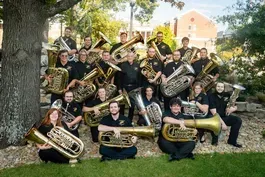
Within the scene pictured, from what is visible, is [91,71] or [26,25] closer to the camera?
[26,25]

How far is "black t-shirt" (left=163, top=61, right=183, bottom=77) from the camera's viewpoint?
23.5 feet

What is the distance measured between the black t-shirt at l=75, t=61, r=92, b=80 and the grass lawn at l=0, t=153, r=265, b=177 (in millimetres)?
2094

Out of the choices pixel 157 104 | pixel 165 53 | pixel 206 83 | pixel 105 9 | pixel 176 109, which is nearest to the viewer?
pixel 176 109

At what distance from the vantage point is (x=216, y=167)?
5543mm

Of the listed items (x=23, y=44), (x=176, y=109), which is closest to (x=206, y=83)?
(x=176, y=109)

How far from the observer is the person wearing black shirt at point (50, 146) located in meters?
5.12

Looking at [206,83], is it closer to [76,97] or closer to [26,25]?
[76,97]

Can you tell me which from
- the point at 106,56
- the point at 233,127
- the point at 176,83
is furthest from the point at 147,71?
the point at 233,127

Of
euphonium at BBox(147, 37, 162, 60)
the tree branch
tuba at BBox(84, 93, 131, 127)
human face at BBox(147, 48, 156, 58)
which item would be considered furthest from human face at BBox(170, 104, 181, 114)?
the tree branch

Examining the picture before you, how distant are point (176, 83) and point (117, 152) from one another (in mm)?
2241

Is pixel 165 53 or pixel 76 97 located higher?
pixel 165 53

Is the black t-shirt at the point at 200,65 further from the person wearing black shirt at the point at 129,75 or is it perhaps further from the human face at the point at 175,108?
the human face at the point at 175,108

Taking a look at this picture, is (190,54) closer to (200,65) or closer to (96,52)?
(200,65)

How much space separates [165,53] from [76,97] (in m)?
2.56
